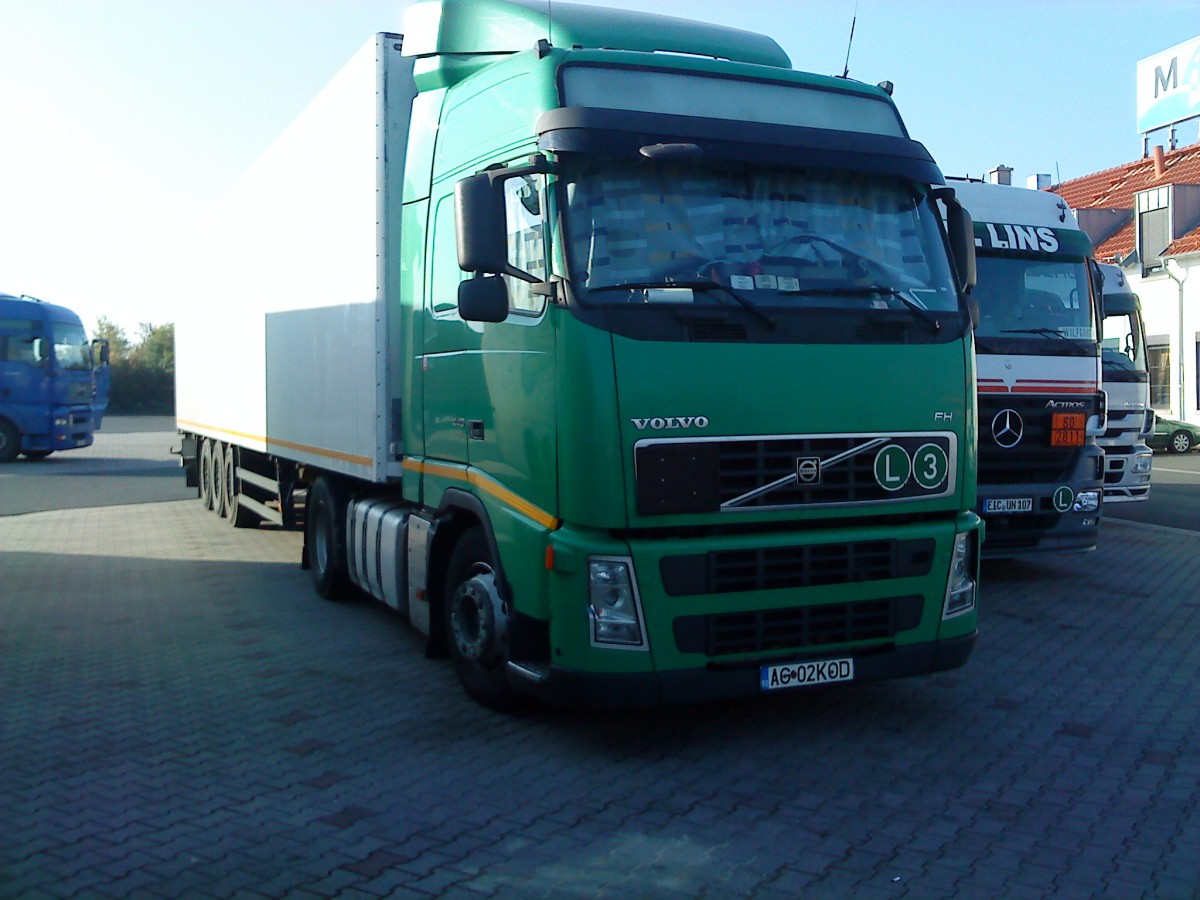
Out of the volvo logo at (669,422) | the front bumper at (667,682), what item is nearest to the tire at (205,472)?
the front bumper at (667,682)

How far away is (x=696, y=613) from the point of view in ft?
17.5

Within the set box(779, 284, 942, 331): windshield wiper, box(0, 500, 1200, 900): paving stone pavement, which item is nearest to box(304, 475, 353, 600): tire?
box(0, 500, 1200, 900): paving stone pavement

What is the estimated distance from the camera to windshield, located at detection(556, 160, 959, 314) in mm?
5344

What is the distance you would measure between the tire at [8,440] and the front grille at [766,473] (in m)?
28.3

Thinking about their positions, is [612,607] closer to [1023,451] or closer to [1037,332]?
[1023,451]

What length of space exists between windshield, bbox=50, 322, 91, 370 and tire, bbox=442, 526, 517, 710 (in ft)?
87.0

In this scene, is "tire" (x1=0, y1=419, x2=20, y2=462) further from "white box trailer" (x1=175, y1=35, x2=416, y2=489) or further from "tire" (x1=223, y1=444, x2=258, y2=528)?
"white box trailer" (x1=175, y1=35, x2=416, y2=489)

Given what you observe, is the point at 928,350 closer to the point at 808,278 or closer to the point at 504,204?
the point at 808,278

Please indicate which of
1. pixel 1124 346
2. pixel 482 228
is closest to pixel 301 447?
pixel 482 228

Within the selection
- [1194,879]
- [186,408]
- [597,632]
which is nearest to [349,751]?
[597,632]

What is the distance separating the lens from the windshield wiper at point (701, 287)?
5.29m

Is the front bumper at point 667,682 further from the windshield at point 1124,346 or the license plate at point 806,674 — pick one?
the windshield at point 1124,346

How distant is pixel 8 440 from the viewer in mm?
29609

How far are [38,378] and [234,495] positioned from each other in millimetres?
17405
